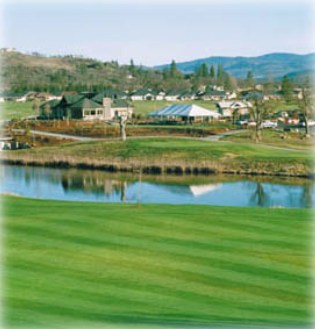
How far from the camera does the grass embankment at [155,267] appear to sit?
7.48 metres

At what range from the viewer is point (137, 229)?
11.5 m

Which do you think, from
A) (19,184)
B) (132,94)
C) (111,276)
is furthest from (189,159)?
(132,94)

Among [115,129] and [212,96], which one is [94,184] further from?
[212,96]

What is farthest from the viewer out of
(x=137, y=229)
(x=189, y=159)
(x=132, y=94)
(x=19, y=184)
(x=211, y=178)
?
(x=132, y=94)

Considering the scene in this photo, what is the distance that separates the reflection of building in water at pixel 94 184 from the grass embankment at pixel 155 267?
12921 mm

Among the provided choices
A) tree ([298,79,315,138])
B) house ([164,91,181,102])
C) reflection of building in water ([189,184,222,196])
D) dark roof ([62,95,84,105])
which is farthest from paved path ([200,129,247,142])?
house ([164,91,181,102])

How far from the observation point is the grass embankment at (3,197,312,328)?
7484 mm

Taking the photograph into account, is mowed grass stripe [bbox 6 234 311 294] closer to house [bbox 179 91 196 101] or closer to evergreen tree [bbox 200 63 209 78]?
house [bbox 179 91 196 101]

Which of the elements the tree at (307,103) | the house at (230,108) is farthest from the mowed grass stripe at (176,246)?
the house at (230,108)

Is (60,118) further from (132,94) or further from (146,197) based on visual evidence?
(146,197)

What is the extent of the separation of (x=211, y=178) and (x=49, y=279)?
23030 millimetres

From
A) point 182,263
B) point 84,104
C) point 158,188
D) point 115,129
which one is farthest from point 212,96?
point 182,263

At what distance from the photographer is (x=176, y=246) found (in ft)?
34.1

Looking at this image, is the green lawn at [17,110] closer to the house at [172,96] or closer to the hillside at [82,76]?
the hillside at [82,76]
